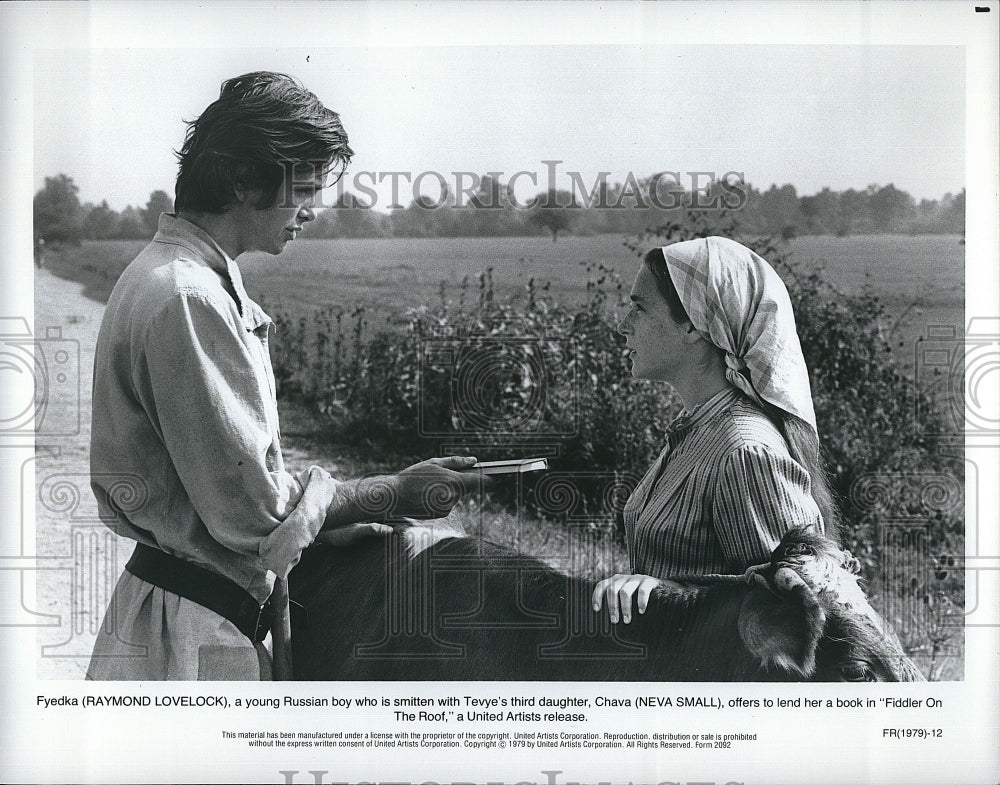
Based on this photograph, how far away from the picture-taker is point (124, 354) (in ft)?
13.9

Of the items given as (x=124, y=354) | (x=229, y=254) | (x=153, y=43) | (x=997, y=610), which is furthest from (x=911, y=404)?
(x=153, y=43)

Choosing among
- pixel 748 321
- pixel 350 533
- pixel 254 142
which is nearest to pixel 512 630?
pixel 350 533

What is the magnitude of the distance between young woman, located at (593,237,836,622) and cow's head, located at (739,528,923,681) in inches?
3.4

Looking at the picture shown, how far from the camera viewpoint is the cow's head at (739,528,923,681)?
4121 mm

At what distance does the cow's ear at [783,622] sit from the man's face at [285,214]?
2.23 meters

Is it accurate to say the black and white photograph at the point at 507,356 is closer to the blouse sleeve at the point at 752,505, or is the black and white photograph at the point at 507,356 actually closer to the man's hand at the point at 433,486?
the man's hand at the point at 433,486

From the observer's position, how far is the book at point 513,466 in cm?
450

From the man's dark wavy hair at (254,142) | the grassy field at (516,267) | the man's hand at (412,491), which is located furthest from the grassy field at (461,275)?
the man's dark wavy hair at (254,142)

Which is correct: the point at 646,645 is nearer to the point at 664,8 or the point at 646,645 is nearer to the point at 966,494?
the point at 966,494

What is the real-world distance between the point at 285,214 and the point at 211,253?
0.35 m

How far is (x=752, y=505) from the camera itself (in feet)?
13.3

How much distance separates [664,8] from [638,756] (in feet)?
9.95
